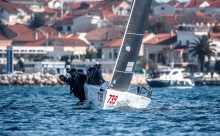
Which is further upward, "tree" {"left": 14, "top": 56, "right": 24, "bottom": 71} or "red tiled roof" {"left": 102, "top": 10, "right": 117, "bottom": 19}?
"red tiled roof" {"left": 102, "top": 10, "right": 117, "bottom": 19}

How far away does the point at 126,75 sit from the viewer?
87.9ft

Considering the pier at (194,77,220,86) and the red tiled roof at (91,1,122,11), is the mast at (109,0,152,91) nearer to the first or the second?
the pier at (194,77,220,86)

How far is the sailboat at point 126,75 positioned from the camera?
86.0 ft

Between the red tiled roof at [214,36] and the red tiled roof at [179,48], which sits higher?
the red tiled roof at [214,36]

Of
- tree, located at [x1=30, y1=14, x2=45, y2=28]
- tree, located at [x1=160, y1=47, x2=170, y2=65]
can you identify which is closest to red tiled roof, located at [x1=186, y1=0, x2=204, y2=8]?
tree, located at [x1=30, y1=14, x2=45, y2=28]

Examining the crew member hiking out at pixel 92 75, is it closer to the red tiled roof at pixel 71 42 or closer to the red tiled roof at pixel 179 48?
A: the red tiled roof at pixel 179 48

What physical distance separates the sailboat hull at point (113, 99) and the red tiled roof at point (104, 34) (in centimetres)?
8707

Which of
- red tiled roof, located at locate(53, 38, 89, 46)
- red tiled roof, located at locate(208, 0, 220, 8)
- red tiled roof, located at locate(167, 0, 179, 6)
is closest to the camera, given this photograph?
red tiled roof, located at locate(53, 38, 89, 46)

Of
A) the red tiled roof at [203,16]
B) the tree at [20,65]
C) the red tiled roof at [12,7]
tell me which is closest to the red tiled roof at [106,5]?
the red tiled roof at [12,7]

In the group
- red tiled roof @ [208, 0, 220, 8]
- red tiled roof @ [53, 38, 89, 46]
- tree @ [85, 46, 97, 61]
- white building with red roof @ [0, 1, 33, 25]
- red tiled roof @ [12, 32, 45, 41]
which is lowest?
tree @ [85, 46, 97, 61]

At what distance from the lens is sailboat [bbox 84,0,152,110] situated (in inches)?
1032

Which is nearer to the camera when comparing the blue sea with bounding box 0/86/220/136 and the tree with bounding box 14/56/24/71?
the blue sea with bounding box 0/86/220/136

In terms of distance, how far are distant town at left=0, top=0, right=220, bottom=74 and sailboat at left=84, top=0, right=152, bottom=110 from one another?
5096cm

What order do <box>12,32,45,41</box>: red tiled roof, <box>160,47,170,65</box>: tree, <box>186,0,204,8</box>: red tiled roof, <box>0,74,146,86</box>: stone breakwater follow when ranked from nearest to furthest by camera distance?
1. <box>0,74,146,86</box>: stone breakwater
2. <box>160,47,170,65</box>: tree
3. <box>12,32,45,41</box>: red tiled roof
4. <box>186,0,204,8</box>: red tiled roof
